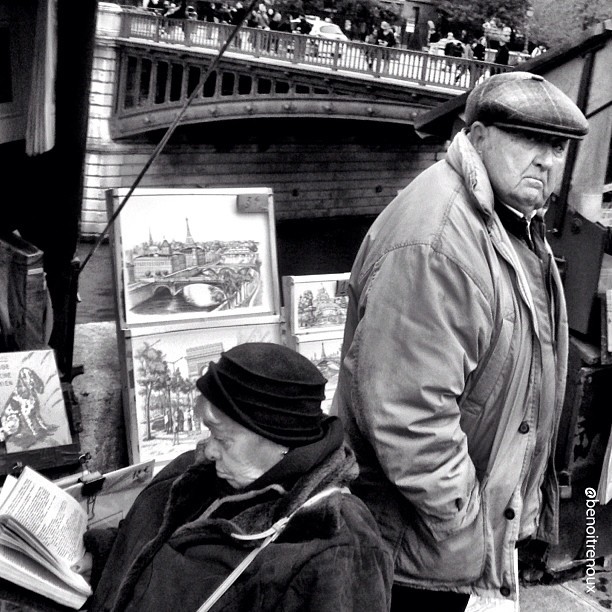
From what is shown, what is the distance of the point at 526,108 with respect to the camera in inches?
63.3

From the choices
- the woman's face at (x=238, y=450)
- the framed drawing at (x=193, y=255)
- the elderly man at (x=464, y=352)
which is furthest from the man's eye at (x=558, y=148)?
the framed drawing at (x=193, y=255)

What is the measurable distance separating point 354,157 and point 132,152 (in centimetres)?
655

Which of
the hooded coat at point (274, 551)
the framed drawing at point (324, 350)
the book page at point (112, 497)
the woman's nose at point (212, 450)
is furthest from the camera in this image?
the framed drawing at point (324, 350)

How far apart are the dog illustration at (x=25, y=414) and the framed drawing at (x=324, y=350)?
1.11 m

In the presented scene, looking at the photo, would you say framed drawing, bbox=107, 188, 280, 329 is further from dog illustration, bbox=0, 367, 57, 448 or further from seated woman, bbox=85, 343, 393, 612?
seated woman, bbox=85, 343, 393, 612

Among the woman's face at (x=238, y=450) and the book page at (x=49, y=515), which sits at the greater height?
the woman's face at (x=238, y=450)

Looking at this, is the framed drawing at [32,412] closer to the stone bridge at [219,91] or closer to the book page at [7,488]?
the book page at [7,488]

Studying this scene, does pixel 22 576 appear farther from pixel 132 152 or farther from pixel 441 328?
pixel 132 152

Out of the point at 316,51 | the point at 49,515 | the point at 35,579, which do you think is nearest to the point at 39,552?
the point at 35,579

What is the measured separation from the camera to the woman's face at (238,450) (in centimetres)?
136

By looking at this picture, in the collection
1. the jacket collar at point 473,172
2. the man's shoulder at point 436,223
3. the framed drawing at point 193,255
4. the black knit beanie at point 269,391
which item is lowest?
the framed drawing at point 193,255

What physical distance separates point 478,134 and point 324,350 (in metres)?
1.81

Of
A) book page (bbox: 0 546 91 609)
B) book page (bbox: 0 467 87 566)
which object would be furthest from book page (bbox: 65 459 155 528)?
book page (bbox: 0 546 91 609)

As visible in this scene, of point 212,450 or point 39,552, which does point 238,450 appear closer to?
point 212,450
